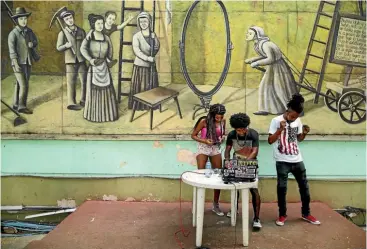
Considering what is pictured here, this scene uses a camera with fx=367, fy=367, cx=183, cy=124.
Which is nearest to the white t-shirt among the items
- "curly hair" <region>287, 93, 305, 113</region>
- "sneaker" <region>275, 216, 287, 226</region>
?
"curly hair" <region>287, 93, 305, 113</region>

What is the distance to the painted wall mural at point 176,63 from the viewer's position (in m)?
6.27

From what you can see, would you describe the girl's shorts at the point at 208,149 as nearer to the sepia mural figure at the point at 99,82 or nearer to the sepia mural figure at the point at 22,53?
the sepia mural figure at the point at 99,82

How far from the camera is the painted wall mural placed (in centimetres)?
627

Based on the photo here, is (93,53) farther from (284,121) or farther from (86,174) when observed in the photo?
(284,121)

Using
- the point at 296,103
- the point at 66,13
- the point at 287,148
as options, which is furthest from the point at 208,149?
the point at 66,13

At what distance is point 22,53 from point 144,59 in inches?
83.1

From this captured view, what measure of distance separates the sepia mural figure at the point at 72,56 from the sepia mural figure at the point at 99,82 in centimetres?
9

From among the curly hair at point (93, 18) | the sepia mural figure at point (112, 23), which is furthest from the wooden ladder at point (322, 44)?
the curly hair at point (93, 18)

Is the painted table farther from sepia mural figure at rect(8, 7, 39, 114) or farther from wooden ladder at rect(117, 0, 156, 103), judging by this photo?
sepia mural figure at rect(8, 7, 39, 114)

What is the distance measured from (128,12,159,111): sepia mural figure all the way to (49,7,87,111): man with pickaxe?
886 millimetres

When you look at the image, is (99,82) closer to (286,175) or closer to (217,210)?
(217,210)

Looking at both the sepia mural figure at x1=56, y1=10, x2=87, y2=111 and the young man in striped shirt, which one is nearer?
the young man in striped shirt

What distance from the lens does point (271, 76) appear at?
6281 millimetres

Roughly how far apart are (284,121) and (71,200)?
3890 mm
